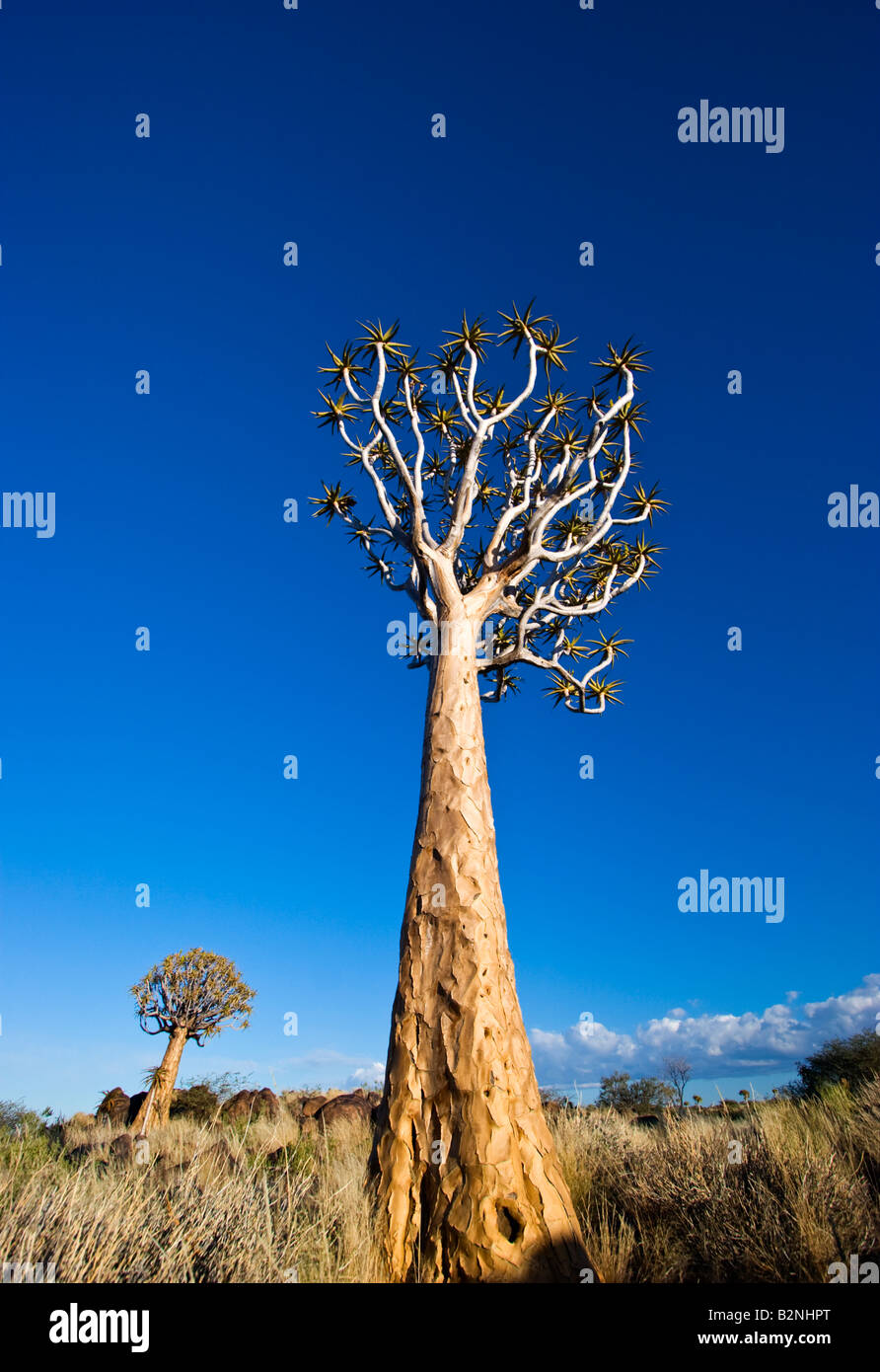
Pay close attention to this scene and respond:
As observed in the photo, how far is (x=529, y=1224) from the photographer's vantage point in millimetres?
5418

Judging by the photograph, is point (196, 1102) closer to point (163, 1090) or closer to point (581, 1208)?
point (163, 1090)

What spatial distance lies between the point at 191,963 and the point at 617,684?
12879 millimetres

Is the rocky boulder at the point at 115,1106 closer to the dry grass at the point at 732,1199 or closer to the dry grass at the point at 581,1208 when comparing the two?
the dry grass at the point at 581,1208

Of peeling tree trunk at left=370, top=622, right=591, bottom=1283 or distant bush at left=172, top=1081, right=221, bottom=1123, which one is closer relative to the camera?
peeling tree trunk at left=370, top=622, right=591, bottom=1283

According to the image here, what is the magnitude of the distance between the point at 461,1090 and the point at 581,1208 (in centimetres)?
234

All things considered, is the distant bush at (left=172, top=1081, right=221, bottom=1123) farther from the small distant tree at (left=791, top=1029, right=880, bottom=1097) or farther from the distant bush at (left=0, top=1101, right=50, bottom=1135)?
the small distant tree at (left=791, top=1029, right=880, bottom=1097)

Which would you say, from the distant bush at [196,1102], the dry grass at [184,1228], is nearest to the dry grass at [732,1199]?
the dry grass at [184,1228]

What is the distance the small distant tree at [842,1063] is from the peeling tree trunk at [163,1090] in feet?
39.7

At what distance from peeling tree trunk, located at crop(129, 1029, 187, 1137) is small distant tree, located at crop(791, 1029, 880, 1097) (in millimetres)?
12107

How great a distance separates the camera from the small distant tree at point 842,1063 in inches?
507

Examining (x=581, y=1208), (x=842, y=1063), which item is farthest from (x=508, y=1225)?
(x=842, y=1063)

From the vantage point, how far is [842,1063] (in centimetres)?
1355

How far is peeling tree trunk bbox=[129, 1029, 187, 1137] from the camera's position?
51.3ft

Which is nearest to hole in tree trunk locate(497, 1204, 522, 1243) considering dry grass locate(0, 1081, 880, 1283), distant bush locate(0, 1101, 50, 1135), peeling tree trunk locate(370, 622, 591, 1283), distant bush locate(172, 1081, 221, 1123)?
peeling tree trunk locate(370, 622, 591, 1283)
